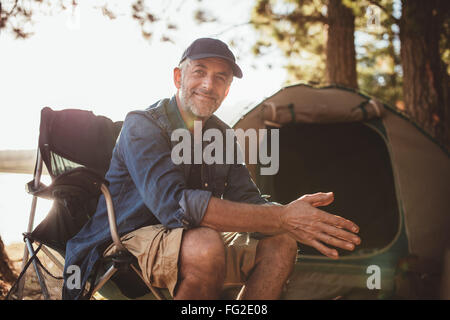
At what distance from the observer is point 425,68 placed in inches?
160

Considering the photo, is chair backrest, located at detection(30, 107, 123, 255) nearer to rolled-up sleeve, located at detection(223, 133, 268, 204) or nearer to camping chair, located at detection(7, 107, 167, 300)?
camping chair, located at detection(7, 107, 167, 300)

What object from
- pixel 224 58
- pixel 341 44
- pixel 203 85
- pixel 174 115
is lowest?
pixel 174 115

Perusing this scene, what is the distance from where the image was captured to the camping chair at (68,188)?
1625mm

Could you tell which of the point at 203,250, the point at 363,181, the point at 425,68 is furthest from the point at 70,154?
the point at 425,68

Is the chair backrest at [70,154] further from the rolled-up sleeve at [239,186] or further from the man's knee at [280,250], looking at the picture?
the man's knee at [280,250]

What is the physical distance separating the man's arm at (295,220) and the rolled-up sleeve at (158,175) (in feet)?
0.22

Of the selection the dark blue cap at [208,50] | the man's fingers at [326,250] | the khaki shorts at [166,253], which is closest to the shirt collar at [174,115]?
the dark blue cap at [208,50]

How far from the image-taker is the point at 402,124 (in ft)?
10.8

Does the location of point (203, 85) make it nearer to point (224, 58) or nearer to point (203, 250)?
point (224, 58)

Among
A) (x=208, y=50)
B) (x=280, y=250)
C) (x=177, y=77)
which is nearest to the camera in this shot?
(x=280, y=250)

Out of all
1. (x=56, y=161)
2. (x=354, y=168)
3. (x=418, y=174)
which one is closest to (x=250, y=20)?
(x=354, y=168)

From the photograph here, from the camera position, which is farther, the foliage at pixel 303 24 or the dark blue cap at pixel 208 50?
the foliage at pixel 303 24

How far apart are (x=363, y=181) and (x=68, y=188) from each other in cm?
258

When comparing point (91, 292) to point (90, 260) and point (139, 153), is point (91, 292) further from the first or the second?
point (139, 153)
